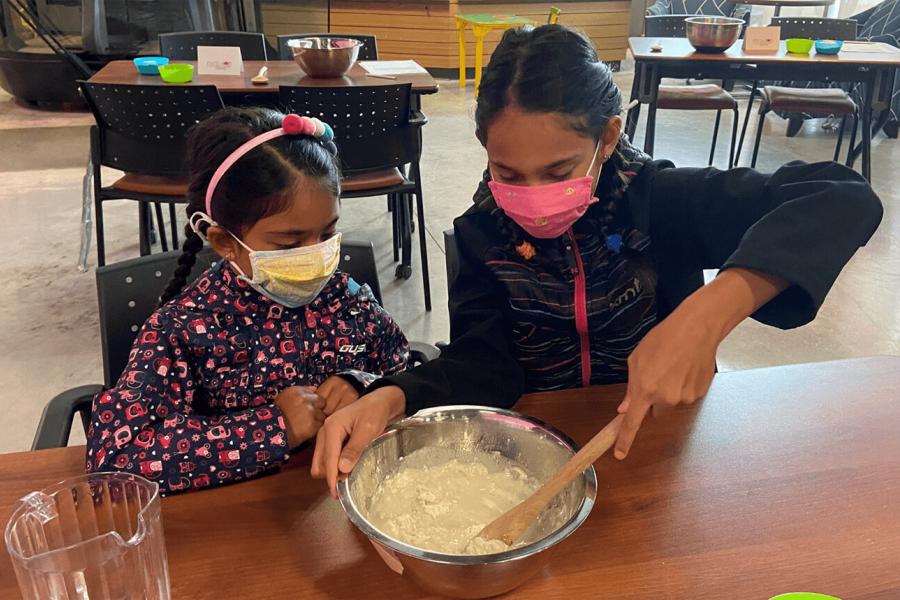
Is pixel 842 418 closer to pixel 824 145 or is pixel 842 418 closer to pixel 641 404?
pixel 641 404

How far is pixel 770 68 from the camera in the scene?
3.99 metres

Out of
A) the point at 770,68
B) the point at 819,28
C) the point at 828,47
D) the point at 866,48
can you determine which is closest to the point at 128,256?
the point at 770,68

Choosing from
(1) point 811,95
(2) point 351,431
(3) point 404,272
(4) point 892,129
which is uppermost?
(2) point 351,431

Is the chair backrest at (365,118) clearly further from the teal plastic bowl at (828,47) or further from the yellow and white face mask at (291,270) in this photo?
the teal plastic bowl at (828,47)

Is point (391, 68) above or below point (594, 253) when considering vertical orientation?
below

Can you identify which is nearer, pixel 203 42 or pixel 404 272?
pixel 404 272

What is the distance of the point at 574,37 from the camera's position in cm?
109

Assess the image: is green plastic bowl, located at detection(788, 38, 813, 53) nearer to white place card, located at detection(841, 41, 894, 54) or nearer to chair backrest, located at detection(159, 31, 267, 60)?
white place card, located at detection(841, 41, 894, 54)

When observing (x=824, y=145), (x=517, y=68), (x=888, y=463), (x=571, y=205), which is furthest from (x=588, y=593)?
(x=824, y=145)

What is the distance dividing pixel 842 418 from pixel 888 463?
3.9 inches

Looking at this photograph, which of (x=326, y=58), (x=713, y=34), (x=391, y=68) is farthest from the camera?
(x=713, y=34)

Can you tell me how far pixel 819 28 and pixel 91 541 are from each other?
5.40 m

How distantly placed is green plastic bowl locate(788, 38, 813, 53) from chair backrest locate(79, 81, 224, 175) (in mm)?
3122

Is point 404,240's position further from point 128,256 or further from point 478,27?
point 478,27
